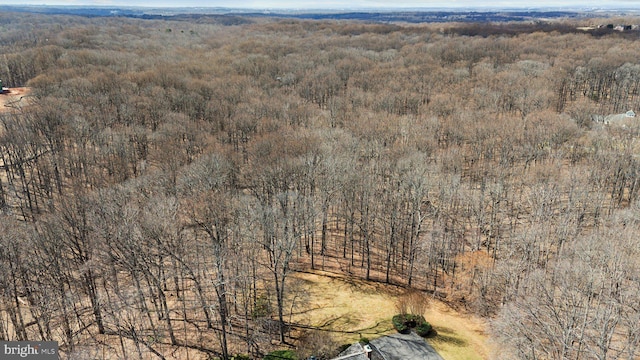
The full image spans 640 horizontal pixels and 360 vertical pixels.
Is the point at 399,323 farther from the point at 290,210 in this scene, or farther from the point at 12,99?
the point at 12,99

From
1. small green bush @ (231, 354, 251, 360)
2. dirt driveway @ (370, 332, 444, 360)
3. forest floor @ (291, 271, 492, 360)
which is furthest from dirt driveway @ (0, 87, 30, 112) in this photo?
dirt driveway @ (370, 332, 444, 360)

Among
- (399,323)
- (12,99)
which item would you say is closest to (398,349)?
(399,323)

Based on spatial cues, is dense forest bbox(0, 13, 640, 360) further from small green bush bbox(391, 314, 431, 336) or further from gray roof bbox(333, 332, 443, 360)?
small green bush bbox(391, 314, 431, 336)

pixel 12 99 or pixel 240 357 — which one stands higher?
pixel 12 99

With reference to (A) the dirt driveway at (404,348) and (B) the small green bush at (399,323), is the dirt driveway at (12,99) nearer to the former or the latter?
(B) the small green bush at (399,323)

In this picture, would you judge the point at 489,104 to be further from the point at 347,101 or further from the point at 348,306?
the point at 348,306

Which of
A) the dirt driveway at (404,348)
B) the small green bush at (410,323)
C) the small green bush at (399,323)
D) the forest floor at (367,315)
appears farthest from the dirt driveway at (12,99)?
the dirt driveway at (404,348)
